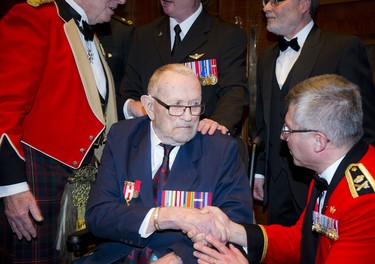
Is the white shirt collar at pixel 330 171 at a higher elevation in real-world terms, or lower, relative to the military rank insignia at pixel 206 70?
lower

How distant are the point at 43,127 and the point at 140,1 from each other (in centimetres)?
246

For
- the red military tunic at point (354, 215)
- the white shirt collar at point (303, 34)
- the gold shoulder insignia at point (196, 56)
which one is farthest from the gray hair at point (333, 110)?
the white shirt collar at point (303, 34)

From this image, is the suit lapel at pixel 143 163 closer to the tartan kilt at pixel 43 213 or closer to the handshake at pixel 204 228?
the handshake at pixel 204 228

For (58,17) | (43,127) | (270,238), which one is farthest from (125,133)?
(270,238)

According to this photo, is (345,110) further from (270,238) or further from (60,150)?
(60,150)

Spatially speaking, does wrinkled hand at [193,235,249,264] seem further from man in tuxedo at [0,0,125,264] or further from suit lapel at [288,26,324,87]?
suit lapel at [288,26,324,87]

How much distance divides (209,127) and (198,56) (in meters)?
0.64

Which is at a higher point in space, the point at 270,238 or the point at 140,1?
the point at 140,1

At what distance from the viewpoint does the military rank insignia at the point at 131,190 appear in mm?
2219

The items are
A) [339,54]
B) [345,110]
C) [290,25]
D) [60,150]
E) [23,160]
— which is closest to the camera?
[345,110]

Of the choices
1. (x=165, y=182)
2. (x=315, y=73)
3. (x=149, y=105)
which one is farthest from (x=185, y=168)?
(x=315, y=73)

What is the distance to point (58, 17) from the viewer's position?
2.40 meters

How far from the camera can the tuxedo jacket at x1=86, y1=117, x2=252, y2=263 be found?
6.88 feet

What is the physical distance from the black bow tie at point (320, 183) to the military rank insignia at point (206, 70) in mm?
928
